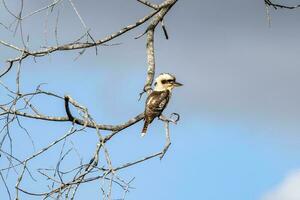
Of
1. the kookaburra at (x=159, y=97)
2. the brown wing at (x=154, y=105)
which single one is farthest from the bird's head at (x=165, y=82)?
the brown wing at (x=154, y=105)

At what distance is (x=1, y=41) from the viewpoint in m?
9.48

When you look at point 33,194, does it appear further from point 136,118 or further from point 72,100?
point 136,118

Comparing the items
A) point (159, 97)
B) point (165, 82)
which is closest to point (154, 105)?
point (159, 97)

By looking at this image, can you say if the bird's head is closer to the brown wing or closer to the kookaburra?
the kookaburra

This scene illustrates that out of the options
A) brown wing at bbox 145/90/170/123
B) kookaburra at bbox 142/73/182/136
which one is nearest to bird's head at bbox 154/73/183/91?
kookaburra at bbox 142/73/182/136

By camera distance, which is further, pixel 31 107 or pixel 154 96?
pixel 154 96

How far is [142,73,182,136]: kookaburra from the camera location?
11439 mm

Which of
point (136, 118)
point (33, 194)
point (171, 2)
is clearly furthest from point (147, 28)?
point (33, 194)

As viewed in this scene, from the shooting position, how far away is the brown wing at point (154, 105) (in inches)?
447

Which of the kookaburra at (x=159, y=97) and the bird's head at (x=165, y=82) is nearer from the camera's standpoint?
the kookaburra at (x=159, y=97)

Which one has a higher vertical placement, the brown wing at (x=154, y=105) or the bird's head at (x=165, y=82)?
the bird's head at (x=165, y=82)

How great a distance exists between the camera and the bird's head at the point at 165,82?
12398 mm

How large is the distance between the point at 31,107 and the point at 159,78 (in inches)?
136

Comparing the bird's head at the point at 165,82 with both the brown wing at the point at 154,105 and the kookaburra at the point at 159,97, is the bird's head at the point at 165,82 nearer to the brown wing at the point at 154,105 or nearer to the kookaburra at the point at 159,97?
the kookaburra at the point at 159,97
